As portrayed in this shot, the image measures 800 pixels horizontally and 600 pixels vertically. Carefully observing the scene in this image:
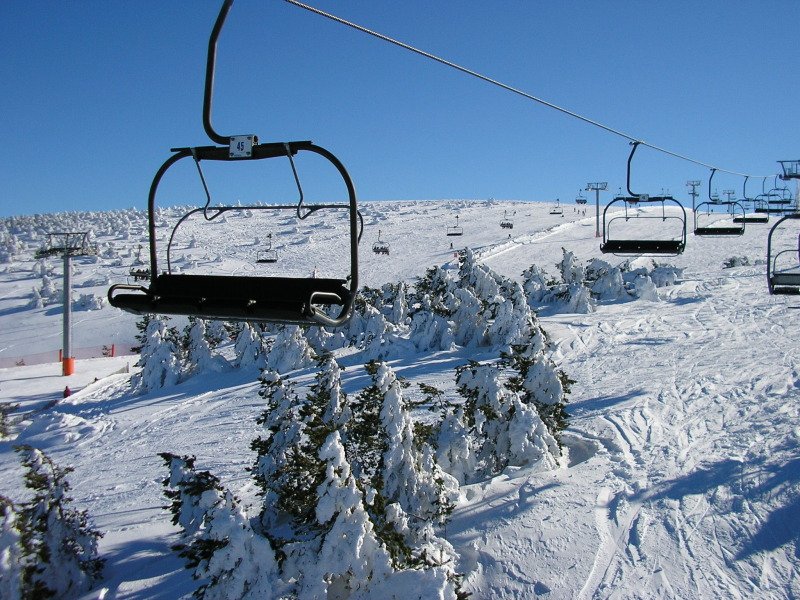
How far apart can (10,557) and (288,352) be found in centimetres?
1904

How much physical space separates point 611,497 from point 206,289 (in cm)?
1050

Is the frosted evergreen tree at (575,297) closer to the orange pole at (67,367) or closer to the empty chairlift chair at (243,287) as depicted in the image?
the orange pole at (67,367)

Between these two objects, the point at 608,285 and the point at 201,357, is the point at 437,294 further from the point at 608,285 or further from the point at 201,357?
the point at 201,357

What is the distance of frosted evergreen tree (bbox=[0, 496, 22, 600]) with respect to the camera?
8141mm

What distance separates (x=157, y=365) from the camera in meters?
26.8

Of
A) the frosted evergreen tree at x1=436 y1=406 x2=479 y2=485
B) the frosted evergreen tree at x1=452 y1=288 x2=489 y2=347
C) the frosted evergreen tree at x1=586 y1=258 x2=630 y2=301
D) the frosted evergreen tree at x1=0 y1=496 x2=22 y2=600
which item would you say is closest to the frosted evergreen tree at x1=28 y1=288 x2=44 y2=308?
the frosted evergreen tree at x1=452 y1=288 x2=489 y2=347

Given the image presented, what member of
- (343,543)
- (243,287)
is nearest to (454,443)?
(343,543)

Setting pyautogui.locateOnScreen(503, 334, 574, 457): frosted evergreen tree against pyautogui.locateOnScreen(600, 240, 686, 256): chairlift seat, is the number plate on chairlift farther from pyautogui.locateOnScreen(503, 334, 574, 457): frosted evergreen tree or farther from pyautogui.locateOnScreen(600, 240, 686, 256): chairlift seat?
pyautogui.locateOnScreen(503, 334, 574, 457): frosted evergreen tree

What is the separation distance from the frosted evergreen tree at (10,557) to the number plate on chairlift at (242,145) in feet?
26.1

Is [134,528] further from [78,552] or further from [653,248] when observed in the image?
[653,248]

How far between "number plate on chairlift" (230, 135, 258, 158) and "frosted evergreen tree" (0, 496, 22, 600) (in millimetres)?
7968

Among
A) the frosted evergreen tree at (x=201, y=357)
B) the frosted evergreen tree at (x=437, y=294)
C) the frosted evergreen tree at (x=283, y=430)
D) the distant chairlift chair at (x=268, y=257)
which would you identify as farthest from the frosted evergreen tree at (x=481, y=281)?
the frosted evergreen tree at (x=283, y=430)

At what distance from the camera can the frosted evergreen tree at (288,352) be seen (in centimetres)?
2709

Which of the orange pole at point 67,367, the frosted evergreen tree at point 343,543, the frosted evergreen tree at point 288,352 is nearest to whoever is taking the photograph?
the frosted evergreen tree at point 343,543
